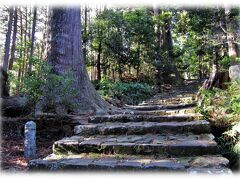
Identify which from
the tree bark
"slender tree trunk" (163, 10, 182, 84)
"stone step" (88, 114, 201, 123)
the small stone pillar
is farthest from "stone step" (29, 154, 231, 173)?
"slender tree trunk" (163, 10, 182, 84)

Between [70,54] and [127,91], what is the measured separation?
638cm

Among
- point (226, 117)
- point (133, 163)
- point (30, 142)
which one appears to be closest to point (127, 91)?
point (226, 117)

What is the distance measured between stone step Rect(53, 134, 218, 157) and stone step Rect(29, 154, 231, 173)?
10cm

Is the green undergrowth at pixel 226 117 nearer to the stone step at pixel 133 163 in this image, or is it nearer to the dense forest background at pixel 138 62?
the dense forest background at pixel 138 62

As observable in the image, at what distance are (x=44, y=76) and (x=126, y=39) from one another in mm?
9857

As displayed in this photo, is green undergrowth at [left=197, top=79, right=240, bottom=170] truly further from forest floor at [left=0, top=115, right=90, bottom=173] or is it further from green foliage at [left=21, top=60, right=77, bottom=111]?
green foliage at [left=21, top=60, right=77, bottom=111]

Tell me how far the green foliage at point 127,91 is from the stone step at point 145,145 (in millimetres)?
6317

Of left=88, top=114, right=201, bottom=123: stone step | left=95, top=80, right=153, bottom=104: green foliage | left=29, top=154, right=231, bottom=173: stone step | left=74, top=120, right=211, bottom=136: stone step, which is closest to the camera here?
left=29, top=154, right=231, bottom=173: stone step

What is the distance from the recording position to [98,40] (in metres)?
14.5

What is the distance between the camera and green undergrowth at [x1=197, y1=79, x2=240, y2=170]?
335cm

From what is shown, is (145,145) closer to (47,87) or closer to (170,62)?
(47,87)

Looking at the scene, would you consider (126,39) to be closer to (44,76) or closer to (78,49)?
(78,49)

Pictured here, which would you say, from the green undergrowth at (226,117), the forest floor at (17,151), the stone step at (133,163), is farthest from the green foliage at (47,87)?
the green undergrowth at (226,117)

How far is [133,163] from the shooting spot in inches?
112
